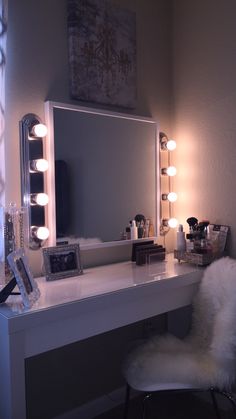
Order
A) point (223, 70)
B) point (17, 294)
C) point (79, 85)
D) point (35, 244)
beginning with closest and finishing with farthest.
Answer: point (17, 294) < point (35, 244) < point (79, 85) < point (223, 70)

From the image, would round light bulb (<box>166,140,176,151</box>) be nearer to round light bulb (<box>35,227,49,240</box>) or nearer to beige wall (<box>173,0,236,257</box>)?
beige wall (<box>173,0,236,257</box>)

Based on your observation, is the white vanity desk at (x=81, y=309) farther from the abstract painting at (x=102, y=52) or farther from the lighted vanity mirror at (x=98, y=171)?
the abstract painting at (x=102, y=52)

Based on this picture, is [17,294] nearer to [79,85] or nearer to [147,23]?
[79,85]

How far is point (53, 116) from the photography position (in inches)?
63.3

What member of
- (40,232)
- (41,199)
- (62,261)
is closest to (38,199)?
(41,199)

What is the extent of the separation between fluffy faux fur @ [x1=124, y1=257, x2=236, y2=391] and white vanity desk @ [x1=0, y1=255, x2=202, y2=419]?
0.11 m

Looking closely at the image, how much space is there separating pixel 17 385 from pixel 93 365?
2.39 ft

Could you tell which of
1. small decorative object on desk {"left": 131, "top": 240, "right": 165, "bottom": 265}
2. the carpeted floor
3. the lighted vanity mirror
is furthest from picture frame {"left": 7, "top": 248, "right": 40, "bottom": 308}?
the carpeted floor

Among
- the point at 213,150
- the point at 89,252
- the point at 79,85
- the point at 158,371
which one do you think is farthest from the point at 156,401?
the point at 79,85

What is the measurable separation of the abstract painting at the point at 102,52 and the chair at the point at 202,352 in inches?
39.9

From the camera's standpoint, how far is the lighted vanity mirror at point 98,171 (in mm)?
1634

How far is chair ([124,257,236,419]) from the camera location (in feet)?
4.28

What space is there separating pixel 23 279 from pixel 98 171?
775mm

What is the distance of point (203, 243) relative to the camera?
1809mm
